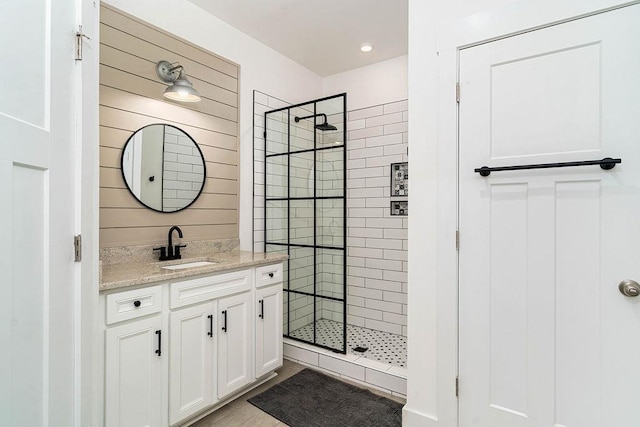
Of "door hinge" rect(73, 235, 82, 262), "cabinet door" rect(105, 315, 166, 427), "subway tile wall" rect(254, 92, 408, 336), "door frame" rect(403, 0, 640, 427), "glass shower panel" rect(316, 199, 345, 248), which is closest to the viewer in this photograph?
"door hinge" rect(73, 235, 82, 262)

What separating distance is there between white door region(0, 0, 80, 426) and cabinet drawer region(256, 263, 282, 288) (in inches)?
→ 53.5

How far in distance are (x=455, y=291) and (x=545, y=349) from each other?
0.46 metres

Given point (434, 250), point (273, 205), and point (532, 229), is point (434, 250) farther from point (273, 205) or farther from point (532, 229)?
point (273, 205)

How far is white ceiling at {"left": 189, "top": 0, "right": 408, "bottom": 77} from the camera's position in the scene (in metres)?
2.59

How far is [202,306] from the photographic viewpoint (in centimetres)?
201

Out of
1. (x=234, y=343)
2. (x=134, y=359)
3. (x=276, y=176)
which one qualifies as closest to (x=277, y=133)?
(x=276, y=176)

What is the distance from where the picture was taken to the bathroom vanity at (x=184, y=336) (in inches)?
64.0

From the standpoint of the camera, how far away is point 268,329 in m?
2.49

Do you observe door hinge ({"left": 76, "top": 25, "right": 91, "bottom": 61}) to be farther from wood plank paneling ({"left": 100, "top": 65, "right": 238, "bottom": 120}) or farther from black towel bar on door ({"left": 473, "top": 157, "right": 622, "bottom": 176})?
black towel bar on door ({"left": 473, "top": 157, "right": 622, "bottom": 176})

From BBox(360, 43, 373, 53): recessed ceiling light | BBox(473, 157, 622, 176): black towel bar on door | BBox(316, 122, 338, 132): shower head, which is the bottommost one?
BBox(473, 157, 622, 176): black towel bar on door

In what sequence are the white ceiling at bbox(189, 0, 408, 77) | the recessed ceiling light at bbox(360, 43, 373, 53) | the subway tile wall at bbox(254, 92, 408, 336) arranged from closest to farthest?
the white ceiling at bbox(189, 0, 408, 77) < the subway tile wall at bbox(254, 92, 408, 336) < the recessed ceiling light at bbox(360, 43, 373, 53)

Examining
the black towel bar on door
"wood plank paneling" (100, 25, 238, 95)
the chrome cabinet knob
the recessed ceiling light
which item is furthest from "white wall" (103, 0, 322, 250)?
the chrome cabinet knob

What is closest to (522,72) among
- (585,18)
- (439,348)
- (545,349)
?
(585,18)

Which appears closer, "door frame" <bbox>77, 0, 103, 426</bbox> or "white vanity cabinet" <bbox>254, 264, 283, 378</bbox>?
"door frame" <bbox>77, 0, 103, 426</bbox>
